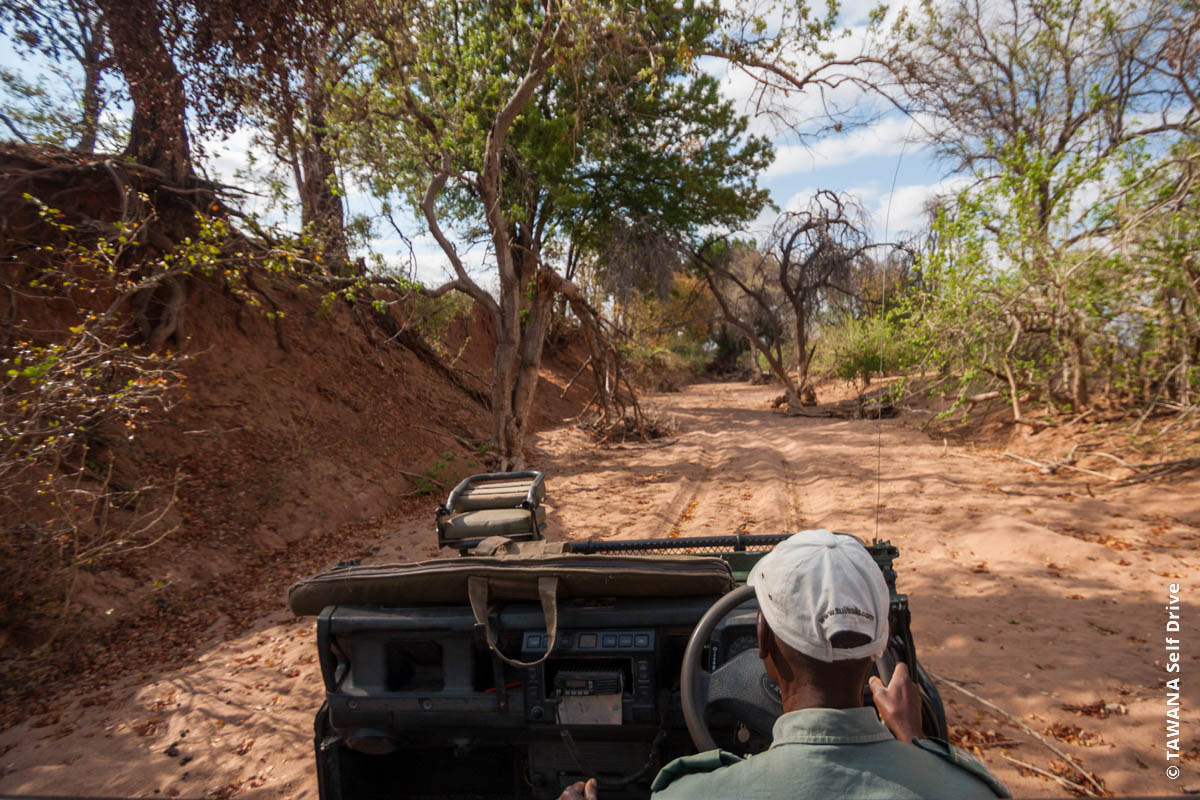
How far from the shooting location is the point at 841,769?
3.95 feet

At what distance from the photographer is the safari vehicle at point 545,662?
205 centimetres

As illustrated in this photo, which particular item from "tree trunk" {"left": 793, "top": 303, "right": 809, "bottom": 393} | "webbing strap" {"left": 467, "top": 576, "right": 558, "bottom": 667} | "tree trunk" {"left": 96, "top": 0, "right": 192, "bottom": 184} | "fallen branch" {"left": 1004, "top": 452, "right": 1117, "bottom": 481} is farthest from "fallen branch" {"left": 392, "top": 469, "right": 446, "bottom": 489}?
"tree trunk" {"left": 793, "top": 303, "right": 809, "bottom": 393}

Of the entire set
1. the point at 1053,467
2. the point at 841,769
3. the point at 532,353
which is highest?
the point at 532,353

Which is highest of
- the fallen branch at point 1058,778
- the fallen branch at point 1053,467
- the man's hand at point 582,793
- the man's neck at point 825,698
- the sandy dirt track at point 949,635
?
the man's neck at point 825,698

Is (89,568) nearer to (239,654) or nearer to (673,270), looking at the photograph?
(239,654)

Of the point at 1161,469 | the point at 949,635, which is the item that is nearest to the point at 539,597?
the point at 949,635

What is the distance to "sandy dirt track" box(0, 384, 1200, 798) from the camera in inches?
126

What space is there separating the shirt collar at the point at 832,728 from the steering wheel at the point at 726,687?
48 cm

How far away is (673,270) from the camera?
46.0ft

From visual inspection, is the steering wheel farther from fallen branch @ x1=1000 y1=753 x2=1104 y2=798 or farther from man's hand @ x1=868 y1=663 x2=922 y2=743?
fallen branch @ x1=1000 y1=753 x2=1104 y2=798

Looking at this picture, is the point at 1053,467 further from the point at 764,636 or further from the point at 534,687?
the point at 764,636

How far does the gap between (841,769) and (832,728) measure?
0.08 m

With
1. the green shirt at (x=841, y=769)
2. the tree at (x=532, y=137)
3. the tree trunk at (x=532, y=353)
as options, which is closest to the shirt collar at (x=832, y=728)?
the green shirt at (x=841, y=769)

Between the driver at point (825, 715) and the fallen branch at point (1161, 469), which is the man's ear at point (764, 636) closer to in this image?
the driver at point (825, 715)
